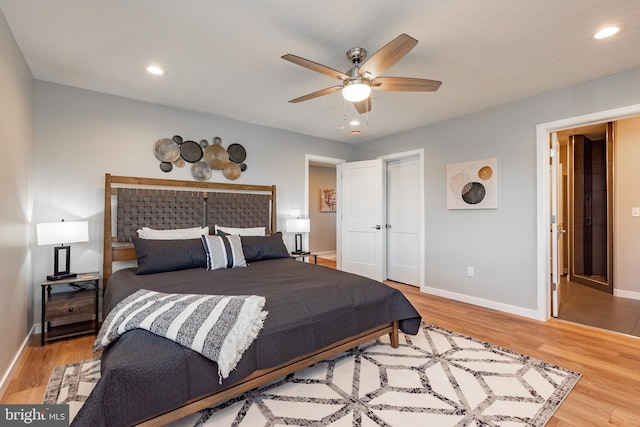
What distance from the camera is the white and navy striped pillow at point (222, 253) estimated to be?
3.16m

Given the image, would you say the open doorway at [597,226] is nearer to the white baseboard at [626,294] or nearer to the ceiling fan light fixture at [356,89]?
the white baseboard at [626,294]

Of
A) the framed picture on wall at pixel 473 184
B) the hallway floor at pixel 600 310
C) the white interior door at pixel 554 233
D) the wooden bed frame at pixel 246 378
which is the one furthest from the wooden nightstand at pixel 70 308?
the hallway floor at pixel 600 310

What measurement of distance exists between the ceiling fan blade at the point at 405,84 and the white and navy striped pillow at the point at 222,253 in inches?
85.7

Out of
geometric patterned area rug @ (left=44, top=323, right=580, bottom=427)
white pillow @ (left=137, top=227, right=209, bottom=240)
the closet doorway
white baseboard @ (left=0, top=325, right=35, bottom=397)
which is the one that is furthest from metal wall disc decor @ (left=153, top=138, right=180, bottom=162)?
the closet doorway

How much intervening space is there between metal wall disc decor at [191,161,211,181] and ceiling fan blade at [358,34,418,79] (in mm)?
2573

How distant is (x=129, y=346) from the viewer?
153 centimetres

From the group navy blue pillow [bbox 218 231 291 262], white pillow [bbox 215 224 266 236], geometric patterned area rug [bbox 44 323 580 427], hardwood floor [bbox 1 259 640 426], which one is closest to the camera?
geometric patterned area rug [bbox 44 323 580 427]

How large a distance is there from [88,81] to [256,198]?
88.2 inches

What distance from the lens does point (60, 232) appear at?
2.74 meters

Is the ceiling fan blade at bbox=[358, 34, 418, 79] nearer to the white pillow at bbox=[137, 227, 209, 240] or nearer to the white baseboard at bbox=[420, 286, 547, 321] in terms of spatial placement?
the white pillow at bbox=[137, 227, 209, 240]

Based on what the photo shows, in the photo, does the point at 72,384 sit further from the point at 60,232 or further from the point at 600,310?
the point at 600,310

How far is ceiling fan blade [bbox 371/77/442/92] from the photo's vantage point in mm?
2279

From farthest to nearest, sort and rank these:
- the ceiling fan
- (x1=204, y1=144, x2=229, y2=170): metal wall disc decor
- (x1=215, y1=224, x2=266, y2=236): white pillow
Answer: (x1=204, y1=144, x2=229, y2=170): metal wall disc decor, (x1=215, y1=224, x2=266, y2=236): white pillow, the ceiling fan

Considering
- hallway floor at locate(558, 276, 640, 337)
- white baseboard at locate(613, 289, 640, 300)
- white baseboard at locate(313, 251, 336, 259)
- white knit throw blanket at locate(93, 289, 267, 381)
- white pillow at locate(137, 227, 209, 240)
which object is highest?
white pillow at locate(137, 227, 209, 240)
